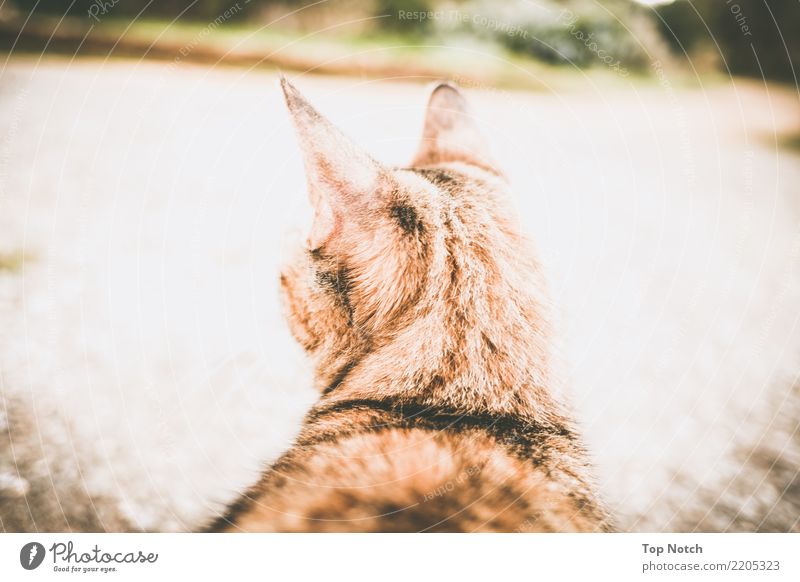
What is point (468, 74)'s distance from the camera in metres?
1.63

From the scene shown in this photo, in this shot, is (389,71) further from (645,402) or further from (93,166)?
(645,402)

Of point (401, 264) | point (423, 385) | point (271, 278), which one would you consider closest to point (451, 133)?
point (401, 264)

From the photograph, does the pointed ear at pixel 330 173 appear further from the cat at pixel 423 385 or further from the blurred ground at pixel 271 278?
the blurred ground at pixel 271 278

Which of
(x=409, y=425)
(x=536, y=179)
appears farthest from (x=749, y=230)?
(x=409, y=425)

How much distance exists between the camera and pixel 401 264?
69 cm

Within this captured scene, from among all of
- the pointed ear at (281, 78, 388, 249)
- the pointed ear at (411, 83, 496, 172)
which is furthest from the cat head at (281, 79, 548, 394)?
the pointed ear at (411, 83, 496, 172)

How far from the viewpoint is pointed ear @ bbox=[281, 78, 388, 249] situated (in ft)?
1.78

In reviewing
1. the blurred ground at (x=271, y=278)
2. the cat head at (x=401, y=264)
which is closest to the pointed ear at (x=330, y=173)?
the cat head at (x=401, y=264)

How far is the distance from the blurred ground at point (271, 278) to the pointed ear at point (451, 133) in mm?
247

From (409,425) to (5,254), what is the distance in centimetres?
137

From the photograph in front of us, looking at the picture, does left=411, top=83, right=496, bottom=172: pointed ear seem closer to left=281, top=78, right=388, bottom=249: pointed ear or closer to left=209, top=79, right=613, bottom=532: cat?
left=209, top=79, right=613, bottom=532: cat

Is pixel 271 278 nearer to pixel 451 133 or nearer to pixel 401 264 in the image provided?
pixel 451 133

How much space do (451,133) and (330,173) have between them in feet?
1.45

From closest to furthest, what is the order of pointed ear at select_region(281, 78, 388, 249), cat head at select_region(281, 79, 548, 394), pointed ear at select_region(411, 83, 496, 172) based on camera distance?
1. pointed ear at select_region(281, 78, 388, 249)
2. cat head at select_region(281, 79, 548, 394)
3. pointed ear at select_region(411, 83, 496, 172)
